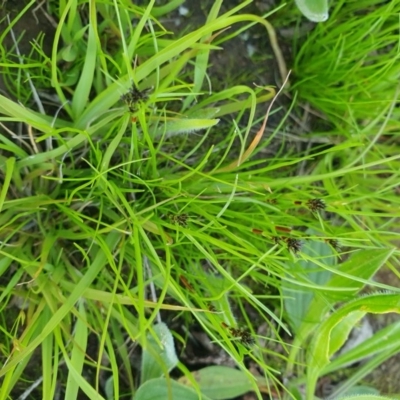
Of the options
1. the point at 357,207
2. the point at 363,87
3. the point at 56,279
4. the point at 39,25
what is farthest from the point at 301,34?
the point at 56,279

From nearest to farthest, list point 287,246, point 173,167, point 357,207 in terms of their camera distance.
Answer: point 287,246 → point 173,167 → point 357,207

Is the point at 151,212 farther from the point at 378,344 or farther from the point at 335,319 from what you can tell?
the point at 378,344

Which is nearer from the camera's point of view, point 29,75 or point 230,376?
point 29,75

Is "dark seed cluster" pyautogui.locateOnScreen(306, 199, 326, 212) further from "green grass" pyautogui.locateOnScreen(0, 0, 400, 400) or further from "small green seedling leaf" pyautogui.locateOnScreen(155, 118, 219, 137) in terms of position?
"small green seedling leaf" pyautogui.locateOnScreen(155, 118, 219, 137)

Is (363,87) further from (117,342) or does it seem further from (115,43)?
(117,342)

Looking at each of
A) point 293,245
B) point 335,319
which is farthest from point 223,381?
point 293,245

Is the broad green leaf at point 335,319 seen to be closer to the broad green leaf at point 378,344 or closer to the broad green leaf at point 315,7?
the broad green leaf at point 378,344

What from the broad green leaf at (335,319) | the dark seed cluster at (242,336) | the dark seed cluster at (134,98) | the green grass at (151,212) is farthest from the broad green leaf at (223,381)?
the dark seed cluster at (134,98)
